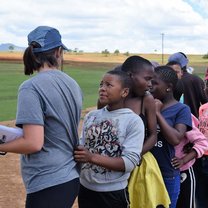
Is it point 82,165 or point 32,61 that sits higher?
point 32,61

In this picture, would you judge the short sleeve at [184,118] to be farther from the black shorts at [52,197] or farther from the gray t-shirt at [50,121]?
the black shorts at [52,197]

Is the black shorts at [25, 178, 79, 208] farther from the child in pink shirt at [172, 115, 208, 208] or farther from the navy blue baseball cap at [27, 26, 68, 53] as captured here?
the child in pink shirt at [172, 115, 208, 208]

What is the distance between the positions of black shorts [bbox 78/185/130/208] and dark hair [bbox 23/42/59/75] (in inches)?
37.2

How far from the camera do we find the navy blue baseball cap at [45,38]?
2889 millimetres

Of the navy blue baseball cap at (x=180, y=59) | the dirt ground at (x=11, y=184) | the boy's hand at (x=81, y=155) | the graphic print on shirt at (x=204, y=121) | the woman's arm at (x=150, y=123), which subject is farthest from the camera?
the dirt ground at (x=11, y=184)

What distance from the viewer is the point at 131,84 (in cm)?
334

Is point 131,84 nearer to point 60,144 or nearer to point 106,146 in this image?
point 106,146

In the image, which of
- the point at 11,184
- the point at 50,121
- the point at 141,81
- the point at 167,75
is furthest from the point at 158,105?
the point at 11,184

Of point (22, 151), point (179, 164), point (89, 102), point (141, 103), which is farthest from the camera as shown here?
point (89, 102)

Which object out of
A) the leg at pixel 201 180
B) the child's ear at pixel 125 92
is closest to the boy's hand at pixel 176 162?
the leg at pixel 201 180

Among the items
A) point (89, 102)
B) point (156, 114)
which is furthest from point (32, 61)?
point (89, 102)

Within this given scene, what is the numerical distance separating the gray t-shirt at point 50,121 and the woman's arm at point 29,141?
0.13 feet

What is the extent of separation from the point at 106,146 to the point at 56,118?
1.63 ft

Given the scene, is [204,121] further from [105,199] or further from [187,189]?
[105,199]
